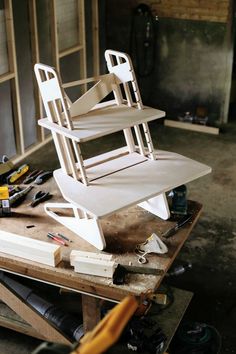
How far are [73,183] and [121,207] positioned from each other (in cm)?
35

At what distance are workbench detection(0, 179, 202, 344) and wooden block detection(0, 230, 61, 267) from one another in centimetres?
3

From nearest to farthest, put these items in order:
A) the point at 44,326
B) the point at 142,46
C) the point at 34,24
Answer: the point at 44,326, the point at 34,24, the point at 142,46

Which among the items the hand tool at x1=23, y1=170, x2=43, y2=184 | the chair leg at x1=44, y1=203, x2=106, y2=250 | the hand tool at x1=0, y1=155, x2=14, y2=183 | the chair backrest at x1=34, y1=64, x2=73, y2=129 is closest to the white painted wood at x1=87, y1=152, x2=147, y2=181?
the chair leg at x1=44, y1=203, x2=106, y2=250

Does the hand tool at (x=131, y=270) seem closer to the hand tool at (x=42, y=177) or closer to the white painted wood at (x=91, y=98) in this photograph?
the white painted wood at (x=91, y=98)

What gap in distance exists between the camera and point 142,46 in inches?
237

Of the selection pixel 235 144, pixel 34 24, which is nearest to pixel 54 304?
pixel 34 24

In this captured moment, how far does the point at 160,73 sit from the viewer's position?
6.09 m

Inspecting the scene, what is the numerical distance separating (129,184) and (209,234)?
4.93 feet

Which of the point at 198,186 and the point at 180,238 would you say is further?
the point at 198,186

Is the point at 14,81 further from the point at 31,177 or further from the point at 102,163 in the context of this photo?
the point at 102,163

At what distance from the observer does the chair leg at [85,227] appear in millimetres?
2489

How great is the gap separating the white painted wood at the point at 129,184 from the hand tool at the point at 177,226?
0.84 feet

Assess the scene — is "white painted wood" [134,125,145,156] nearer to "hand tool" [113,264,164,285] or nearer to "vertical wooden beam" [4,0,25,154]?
"hand tool" [113,264,164,285]

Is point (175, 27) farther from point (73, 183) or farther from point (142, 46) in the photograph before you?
point (73, 183)
